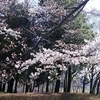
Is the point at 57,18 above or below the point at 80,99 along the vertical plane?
above

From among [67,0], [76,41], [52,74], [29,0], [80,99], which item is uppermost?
[67,0]

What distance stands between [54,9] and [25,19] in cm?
1183

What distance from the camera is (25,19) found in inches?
921

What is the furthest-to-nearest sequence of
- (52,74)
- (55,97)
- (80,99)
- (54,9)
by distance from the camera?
(52,74)
(80,99)
(55,97)
(54,9)

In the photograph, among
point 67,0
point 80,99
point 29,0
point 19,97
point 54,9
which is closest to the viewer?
point 54,9

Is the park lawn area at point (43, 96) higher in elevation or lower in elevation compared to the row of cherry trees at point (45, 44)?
lower

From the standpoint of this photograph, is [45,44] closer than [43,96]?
No

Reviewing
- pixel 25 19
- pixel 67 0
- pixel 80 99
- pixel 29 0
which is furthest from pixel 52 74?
pixel 29 0

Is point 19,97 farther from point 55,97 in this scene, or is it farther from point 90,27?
point 90,27

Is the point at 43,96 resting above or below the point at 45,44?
below

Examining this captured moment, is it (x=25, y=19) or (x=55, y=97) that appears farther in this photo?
(x=25, y=19)

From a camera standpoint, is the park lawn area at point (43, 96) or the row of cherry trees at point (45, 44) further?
the park lawn area at point (43, 96)

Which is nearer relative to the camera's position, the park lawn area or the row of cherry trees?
the row of cherry trees

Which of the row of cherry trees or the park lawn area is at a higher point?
the row of cherry trees
